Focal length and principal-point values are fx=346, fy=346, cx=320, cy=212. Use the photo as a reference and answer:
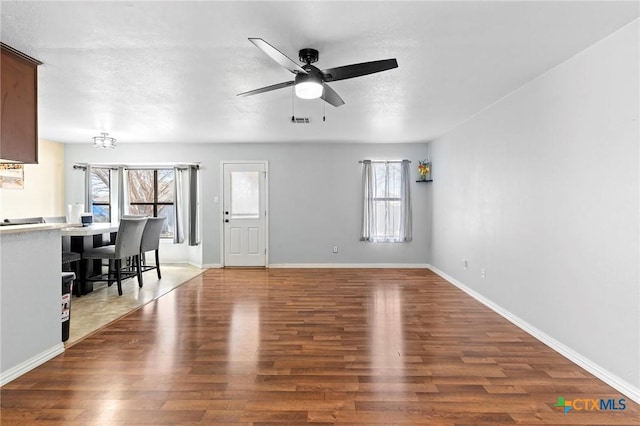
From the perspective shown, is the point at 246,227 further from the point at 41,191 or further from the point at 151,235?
the point at 41,191

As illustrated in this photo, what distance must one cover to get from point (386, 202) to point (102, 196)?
220 inches

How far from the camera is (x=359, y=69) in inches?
91.5

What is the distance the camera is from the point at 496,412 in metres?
1.96

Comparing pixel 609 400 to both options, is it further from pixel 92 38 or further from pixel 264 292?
pixel 92 38

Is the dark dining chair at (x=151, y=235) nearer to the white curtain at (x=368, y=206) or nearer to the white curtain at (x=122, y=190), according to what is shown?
the white curtain at (x=122, y=190)

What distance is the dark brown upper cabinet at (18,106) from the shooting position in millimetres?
2510

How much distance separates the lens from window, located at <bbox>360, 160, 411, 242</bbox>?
6.43m

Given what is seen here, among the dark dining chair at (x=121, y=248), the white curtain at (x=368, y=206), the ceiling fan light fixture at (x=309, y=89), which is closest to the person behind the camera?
the ceiling fan light fixture at (x=309, y=89)

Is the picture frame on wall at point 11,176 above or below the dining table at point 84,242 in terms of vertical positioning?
above

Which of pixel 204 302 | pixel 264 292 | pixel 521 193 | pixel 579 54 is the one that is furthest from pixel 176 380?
pixel 579 54

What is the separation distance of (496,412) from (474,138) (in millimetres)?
3418

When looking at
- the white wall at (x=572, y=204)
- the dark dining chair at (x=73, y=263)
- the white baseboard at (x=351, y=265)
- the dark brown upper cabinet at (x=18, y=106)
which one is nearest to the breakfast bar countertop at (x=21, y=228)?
the dark brown upper cabinet at (x=18, y=106)

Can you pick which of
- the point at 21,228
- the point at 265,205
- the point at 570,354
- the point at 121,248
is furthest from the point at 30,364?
the point at 265,205

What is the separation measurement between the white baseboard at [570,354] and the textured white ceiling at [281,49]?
227cm
